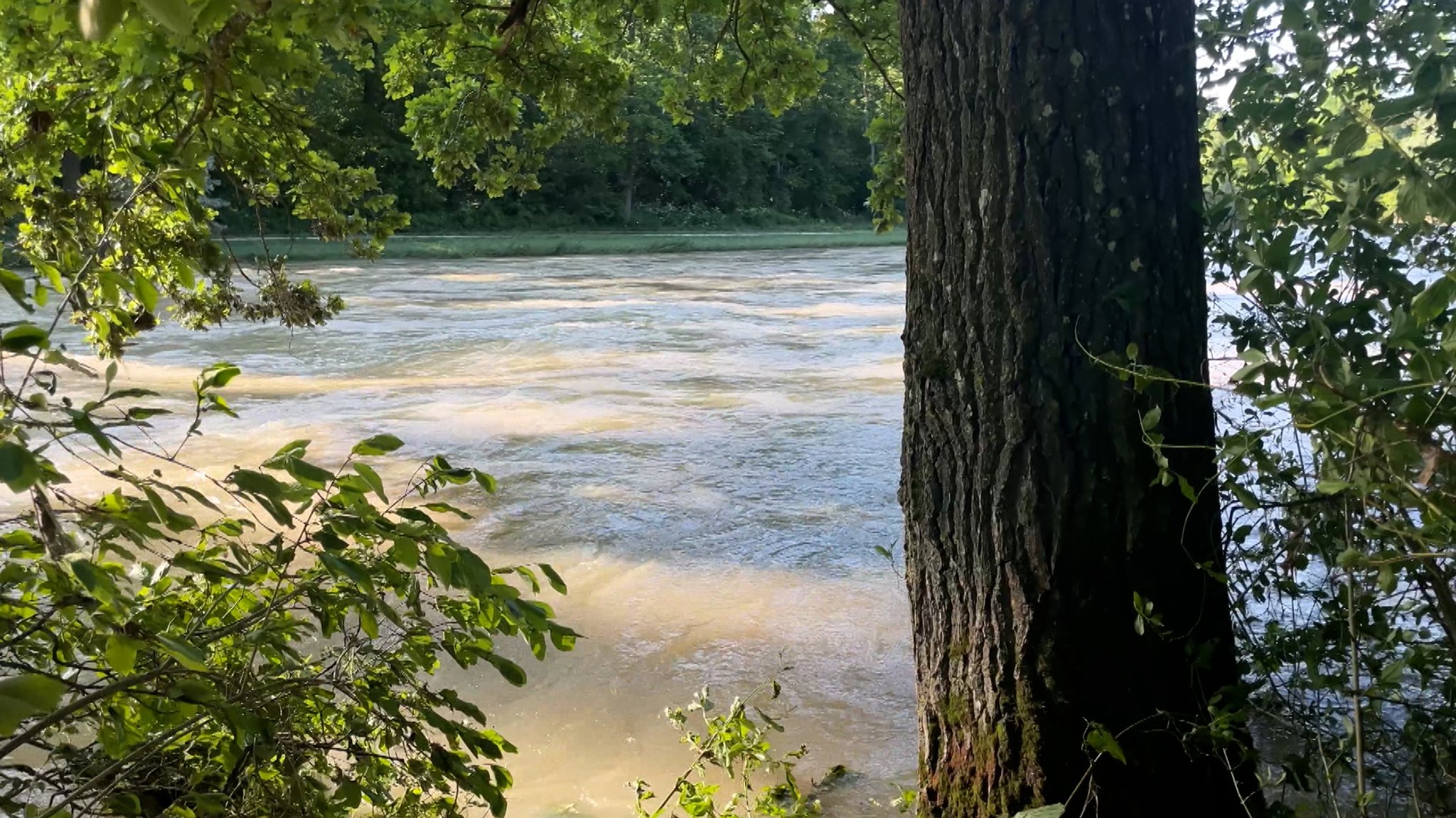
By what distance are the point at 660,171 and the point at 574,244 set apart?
1204cm

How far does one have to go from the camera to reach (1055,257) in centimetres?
225

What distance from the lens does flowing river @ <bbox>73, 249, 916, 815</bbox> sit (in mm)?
4145

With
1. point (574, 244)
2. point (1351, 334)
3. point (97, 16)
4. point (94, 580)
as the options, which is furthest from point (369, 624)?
point (574, 244)

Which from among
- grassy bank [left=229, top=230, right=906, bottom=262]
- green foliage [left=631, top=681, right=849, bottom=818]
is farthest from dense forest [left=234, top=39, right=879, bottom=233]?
green foliage [left=631, top=681, right=849, bottom=818]

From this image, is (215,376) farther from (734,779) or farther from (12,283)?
(734,779)

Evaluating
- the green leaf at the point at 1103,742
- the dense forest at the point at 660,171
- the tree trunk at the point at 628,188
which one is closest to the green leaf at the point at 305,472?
the green leaf at the point at 1103,742

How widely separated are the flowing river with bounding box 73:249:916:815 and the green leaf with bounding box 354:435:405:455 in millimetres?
2178

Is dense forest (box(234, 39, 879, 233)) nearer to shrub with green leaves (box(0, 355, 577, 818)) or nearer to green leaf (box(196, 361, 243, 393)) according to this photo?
shrub with green leaves (box(0, 355, 577, 818))

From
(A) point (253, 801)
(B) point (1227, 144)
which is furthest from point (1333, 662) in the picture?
(A) point (253, 801)

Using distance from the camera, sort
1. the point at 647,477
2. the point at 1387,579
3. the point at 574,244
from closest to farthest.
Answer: the point at 1387,579 → the point at 647,477 → the point at 574,244

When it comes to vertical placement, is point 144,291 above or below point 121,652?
above

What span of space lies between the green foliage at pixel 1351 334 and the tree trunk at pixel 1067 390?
0.49 feet

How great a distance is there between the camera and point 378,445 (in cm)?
155

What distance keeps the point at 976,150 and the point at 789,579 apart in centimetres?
360
